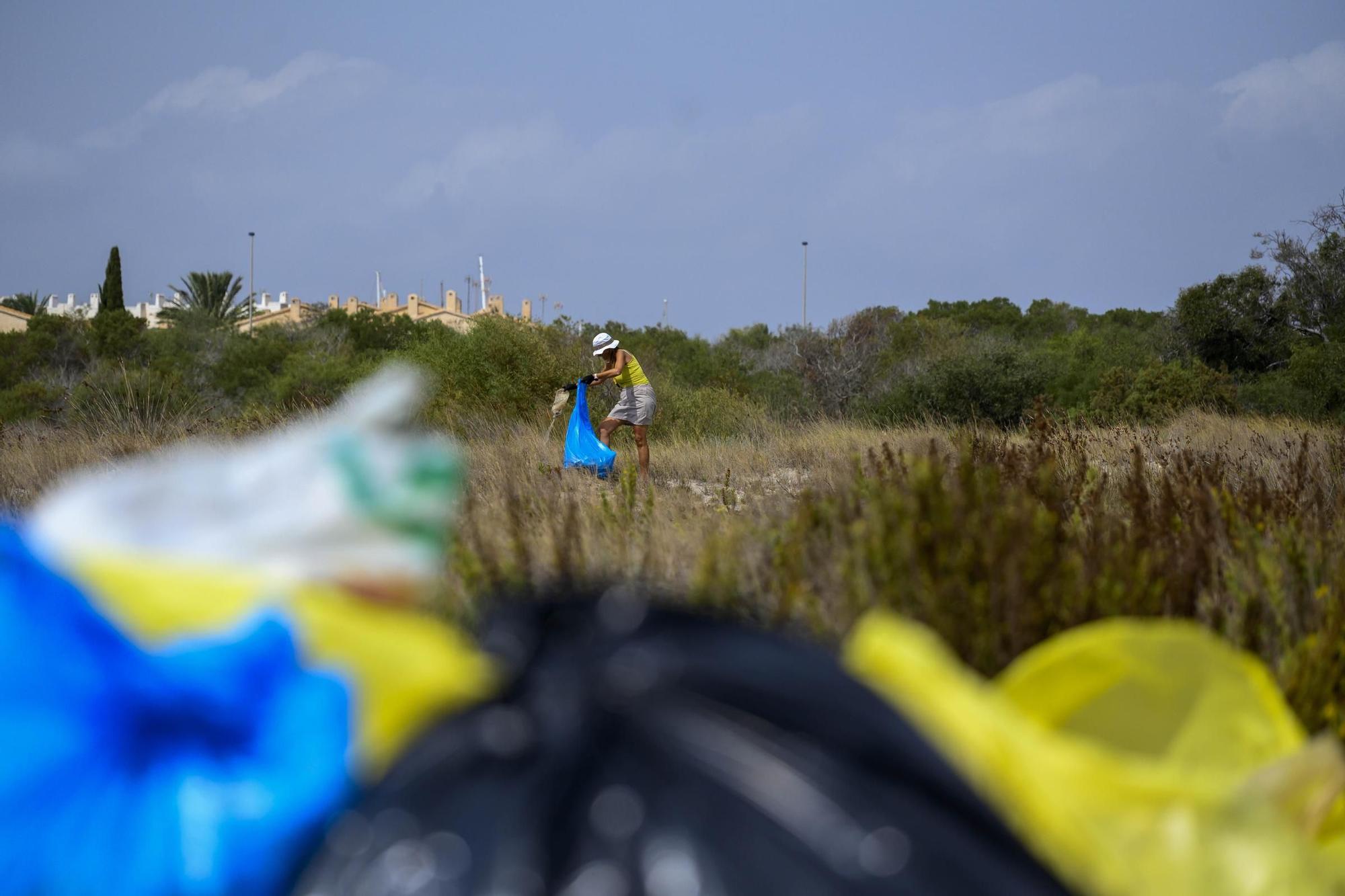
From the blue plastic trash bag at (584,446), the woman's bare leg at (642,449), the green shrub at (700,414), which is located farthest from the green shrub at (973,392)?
the blue plastic trash bag at (584,446)

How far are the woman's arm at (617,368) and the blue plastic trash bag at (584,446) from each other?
1.44ft

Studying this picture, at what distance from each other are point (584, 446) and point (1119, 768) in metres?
9.38

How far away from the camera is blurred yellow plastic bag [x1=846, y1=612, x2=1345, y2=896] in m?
1.03

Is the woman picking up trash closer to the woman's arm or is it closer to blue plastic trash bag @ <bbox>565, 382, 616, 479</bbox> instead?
the woman's arm

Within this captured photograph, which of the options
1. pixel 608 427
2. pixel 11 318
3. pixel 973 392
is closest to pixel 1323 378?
pixel 973 392

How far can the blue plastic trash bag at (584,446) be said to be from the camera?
1010 cm

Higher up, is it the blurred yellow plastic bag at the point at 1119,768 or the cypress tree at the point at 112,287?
the cypress tree at the point at 112,287

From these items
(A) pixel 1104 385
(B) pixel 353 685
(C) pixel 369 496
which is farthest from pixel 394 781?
(A) pixel 1104 385

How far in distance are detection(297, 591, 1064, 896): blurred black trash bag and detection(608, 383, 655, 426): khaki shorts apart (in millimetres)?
9873

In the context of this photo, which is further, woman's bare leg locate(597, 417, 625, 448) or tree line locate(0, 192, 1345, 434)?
tree line locate(0, 192, 1345, 434)

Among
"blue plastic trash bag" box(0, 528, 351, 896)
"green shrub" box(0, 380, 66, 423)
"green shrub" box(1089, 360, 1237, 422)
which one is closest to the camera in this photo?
"blue plastic trash bag" box(0, 528, 351, 896)

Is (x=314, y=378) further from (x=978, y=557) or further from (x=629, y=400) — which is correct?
(x=978, y=557)

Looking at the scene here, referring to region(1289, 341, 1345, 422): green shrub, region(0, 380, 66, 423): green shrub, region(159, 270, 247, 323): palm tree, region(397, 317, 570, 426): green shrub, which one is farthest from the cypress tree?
region(1289, 341, 1345, 422): green shrub

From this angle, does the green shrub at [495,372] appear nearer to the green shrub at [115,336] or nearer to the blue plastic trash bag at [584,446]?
the blue plastic trash bag at [584,446]
